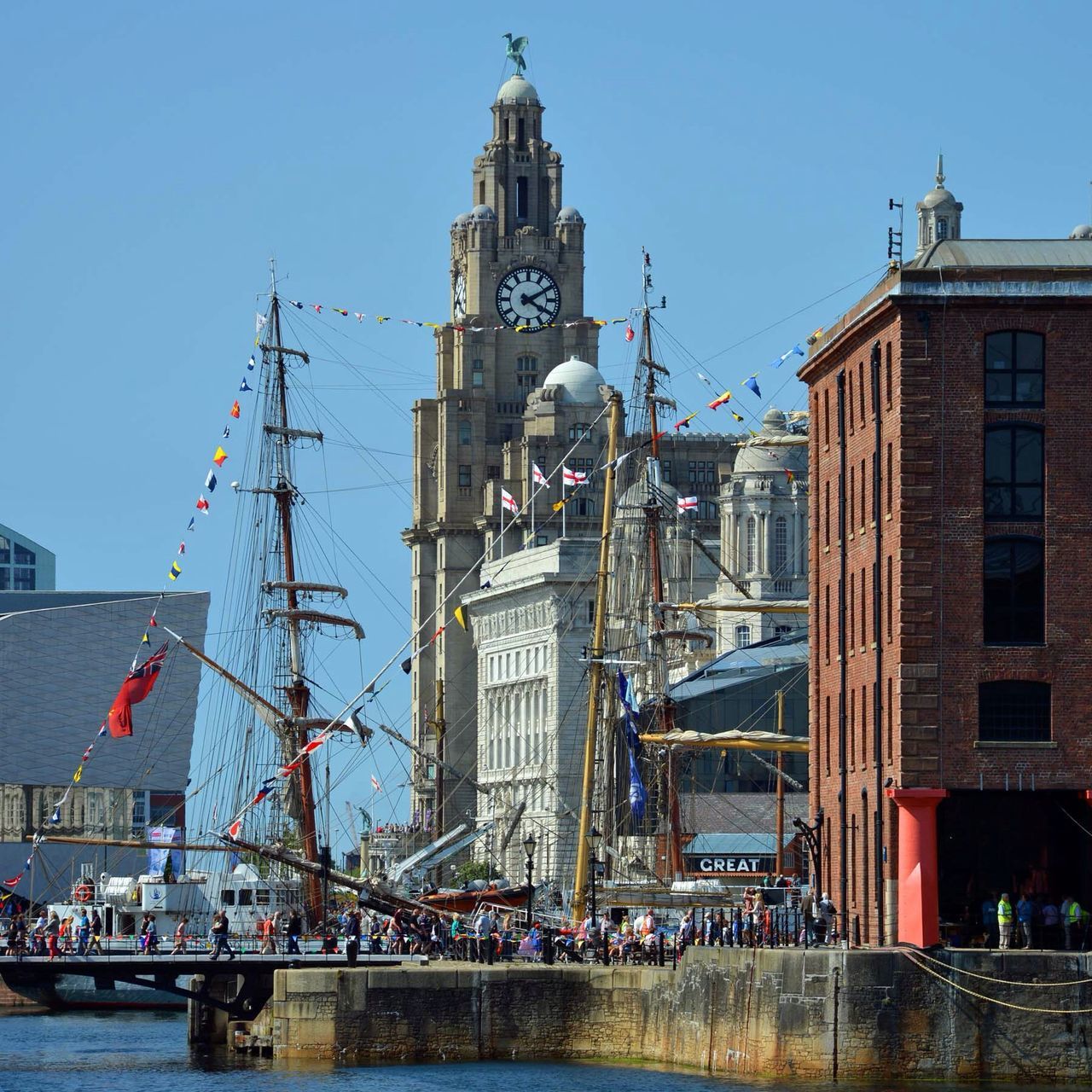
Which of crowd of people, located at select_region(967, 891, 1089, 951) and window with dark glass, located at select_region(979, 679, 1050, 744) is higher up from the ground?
window with dark glass, located at select_region(979, 679, 1050, 744)

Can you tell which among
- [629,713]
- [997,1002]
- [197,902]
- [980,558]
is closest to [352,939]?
[980,558]

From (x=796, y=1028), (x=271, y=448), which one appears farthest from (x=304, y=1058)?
(x=271, y=448)

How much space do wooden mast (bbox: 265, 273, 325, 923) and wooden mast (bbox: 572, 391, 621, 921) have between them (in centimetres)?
943

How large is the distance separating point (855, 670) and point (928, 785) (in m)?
7.03

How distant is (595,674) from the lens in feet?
372

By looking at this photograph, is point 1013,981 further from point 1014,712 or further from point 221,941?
point 221,941

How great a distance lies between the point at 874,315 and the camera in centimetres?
7481

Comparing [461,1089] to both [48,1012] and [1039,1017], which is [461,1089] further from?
[48,1012]

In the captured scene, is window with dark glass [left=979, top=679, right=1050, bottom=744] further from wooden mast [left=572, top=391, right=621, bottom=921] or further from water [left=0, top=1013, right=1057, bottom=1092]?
wooden mast [left=572, top=391, right=621, bottom=921]

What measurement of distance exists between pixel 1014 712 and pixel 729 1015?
9911 mm

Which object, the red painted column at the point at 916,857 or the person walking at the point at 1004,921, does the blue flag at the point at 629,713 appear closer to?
the red painted column at the point at 916,857

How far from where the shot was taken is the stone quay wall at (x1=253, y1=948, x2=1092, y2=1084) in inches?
2611

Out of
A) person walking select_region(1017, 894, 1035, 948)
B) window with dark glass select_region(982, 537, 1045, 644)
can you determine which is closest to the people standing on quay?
person walking select_region(1017, 894, 1035, 948)

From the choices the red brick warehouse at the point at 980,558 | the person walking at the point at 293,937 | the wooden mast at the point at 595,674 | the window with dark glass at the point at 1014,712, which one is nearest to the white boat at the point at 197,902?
the wooden mast at the point at 595,674
